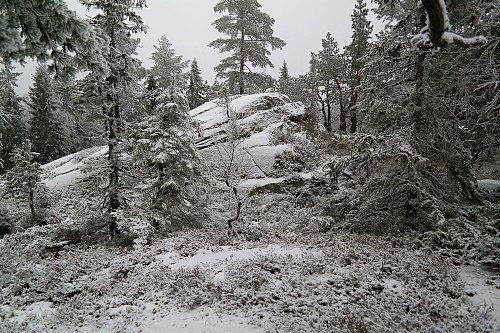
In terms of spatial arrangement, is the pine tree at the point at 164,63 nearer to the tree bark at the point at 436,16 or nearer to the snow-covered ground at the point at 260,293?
the snow-covered ground at the point at 260,293

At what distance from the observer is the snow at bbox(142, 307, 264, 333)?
14.5ft

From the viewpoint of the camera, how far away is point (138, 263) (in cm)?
809

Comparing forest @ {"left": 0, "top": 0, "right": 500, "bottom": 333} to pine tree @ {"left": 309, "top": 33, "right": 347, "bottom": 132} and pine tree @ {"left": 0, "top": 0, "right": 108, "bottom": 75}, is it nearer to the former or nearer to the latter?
pine tree @ {"left": 0, "top": 0, "right": 108, "bottom": 75}

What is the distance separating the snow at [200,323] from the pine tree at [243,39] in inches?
909

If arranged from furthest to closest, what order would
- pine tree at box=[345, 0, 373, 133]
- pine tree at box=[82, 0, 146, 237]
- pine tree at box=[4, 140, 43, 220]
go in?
1. pine tree at box=[345, 0, 373, 133]
2. pine tree at box=[4, 140, 43, 220]
3. pine tree at box=[82, 0, 146, 237]

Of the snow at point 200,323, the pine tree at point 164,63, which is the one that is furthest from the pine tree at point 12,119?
the snow at point 200,323

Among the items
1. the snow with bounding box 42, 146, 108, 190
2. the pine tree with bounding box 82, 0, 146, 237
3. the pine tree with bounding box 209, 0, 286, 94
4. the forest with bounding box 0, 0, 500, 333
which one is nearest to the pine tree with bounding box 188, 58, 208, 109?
the pine tree with bounding box 209, 0, 286, 94

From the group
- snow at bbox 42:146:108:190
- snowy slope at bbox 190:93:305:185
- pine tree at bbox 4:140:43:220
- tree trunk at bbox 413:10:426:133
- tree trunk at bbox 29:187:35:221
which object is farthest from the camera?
snow at bbox 42:146:108:190

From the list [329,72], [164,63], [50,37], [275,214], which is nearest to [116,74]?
[50,37]

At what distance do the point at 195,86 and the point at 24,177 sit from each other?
2972 cm

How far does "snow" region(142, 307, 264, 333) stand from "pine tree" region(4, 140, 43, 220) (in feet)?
49.0

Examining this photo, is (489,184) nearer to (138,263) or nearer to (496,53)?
(496,53)

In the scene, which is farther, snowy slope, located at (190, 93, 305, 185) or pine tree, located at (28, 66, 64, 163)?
pine tree, located at (28, 66, 64, 163)

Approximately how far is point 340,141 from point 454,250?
1459 centimetres
